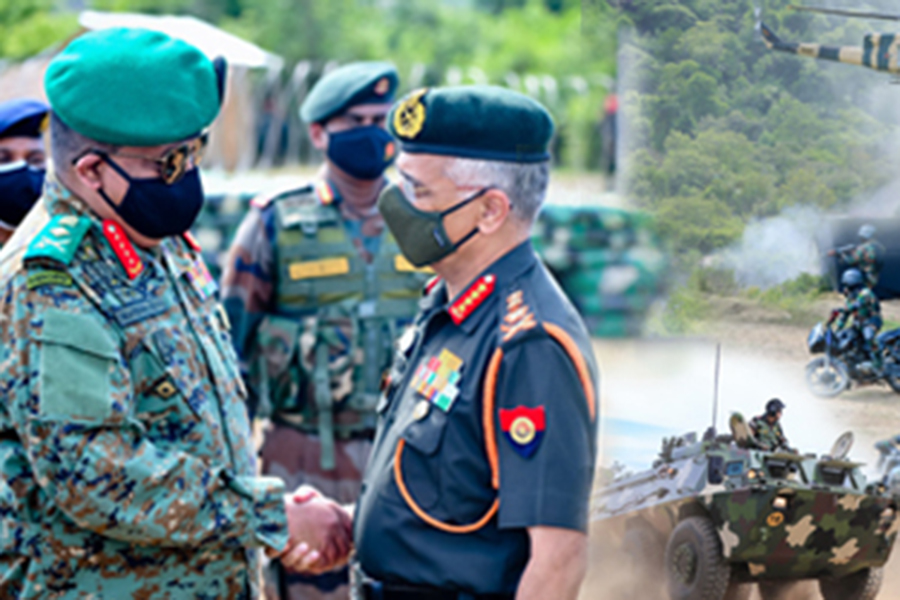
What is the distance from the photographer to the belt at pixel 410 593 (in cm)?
215

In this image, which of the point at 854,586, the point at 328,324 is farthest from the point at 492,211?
the point at 328,324

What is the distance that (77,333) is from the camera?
2.32 m

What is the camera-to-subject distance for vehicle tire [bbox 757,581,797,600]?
159 centimetres

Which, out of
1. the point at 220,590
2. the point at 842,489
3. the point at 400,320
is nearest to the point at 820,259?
the point at 842,489

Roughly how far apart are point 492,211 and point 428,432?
489 millimetres

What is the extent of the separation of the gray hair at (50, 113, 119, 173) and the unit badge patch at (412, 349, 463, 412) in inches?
35.5

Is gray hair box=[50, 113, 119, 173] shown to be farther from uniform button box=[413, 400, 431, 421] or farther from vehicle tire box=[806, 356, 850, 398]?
vehicle tire box=[806, 356, 850, 398]

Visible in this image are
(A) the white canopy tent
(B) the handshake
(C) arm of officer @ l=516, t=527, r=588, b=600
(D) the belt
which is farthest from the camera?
(A) the white canopy tent

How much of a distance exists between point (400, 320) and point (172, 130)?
75.2 inches

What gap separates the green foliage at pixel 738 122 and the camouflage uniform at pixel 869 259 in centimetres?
7

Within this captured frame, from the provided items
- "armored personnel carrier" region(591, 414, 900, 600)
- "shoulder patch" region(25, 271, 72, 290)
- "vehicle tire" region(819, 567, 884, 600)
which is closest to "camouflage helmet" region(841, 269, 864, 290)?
"armored personnel carrier" region(591, 414, 900, 600)

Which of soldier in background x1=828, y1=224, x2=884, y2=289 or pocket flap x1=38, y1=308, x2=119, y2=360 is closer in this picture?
soldier in background x1=828, y1=224, x2=884, y2=289

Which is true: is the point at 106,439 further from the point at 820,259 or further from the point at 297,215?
the point at 297,215

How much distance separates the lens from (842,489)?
1.52 metres
